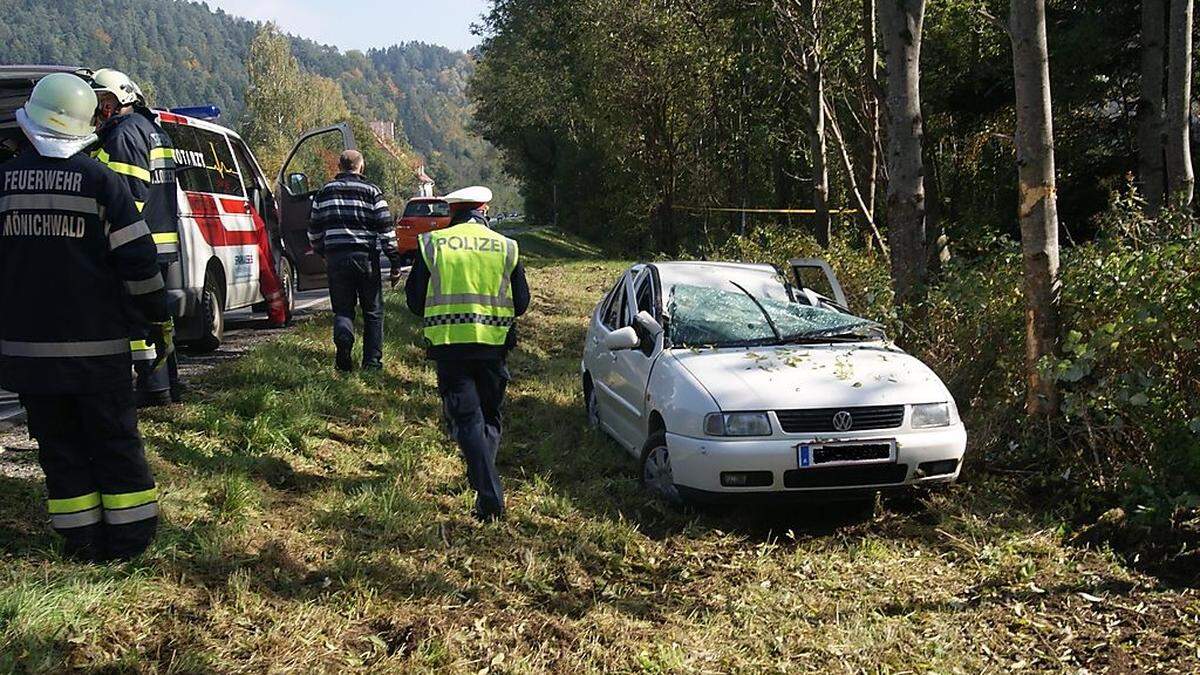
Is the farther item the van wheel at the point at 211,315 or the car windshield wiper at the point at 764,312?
the van wheel at the point at 211,315

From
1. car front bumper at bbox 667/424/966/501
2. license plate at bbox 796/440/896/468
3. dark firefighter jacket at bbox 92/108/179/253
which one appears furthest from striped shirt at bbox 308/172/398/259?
license plate at bbox 796/440/896/468

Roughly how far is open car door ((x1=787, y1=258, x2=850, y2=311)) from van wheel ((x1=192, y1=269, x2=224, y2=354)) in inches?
191

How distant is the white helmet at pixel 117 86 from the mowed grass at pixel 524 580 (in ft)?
6.37

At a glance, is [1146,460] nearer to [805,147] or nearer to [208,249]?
[208,249]

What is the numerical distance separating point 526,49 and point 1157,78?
2969 centimetres

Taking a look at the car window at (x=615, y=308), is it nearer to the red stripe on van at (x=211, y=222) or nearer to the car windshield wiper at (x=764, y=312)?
the car windshield wiper at (x=764, y=312)

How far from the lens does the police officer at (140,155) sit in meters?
5.16

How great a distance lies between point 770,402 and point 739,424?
0.68ft

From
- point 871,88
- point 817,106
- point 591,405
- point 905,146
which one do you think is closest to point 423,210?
point 817,106

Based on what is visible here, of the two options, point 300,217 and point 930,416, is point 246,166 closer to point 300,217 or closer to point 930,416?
point 300,217

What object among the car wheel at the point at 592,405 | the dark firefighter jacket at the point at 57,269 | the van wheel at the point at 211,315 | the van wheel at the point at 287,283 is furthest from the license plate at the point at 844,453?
the van wheel at the point at 287,283

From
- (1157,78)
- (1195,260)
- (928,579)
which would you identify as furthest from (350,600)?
(1157,78)

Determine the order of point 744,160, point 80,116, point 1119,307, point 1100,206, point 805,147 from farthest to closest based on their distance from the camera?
point 744,160 → point 805,147 → point 1100,206 → point 1119,307 → point 80,116

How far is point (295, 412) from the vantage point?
658 centimetres
